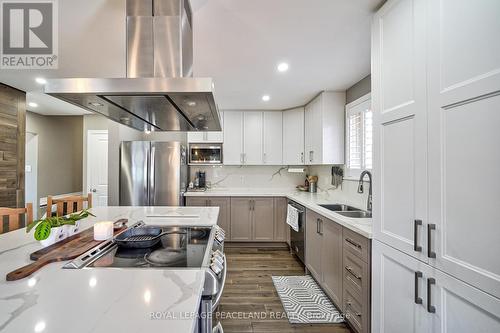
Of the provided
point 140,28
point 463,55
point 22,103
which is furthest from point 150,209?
point 22,103

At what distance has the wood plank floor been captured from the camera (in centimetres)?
195

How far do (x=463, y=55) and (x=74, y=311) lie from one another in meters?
1.71

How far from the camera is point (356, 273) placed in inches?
68.9

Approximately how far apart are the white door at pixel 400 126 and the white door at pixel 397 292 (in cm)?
7

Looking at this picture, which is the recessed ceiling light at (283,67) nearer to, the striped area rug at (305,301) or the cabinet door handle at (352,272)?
the cabinet door handle at (352,272)

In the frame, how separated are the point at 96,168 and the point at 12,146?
1.72m

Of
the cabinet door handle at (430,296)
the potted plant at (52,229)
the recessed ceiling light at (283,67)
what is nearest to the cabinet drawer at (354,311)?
the cabinet door handle at (430,296)

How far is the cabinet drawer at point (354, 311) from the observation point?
1.67m

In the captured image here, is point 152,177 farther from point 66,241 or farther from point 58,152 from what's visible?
point 58,152

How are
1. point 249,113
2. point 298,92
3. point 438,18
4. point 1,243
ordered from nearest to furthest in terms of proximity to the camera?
1. point 438,18
2. point 1,243
3. point 298,92
4. point 249,113

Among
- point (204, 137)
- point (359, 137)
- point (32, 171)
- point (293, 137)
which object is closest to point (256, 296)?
point (359, 137)

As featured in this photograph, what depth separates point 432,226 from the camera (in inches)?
42.9

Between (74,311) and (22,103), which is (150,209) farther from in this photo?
(22,103)

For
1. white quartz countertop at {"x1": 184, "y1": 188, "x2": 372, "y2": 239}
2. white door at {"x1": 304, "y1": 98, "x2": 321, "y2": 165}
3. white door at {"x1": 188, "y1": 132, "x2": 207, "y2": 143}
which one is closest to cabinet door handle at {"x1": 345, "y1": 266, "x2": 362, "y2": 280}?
white quartz countertop at {"x1": 184, "y1": 188, "x2": 372, "y2": 239}
